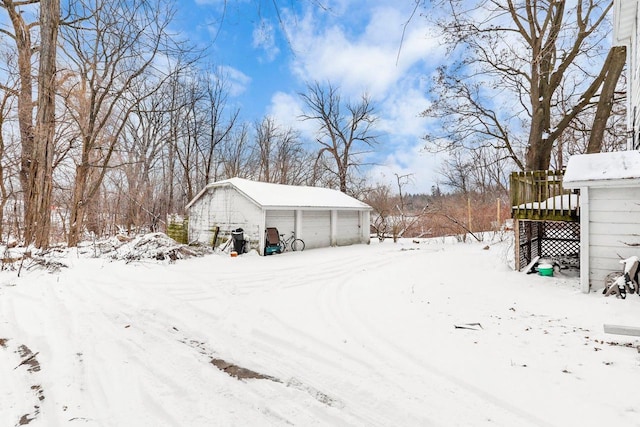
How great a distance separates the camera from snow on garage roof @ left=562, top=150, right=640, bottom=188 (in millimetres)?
4938

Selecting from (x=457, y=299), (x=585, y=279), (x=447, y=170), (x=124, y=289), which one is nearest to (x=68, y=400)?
(x=124, y=289)

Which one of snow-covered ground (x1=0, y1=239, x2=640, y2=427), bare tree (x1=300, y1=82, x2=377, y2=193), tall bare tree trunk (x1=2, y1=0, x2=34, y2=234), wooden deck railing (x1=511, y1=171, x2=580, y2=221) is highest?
bare tree (x1=300, y1=82, x2=377, y2=193)

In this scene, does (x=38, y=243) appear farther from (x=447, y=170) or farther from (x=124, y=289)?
(x=447, y=170)

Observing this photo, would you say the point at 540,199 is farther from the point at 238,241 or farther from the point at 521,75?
the point at 238,241

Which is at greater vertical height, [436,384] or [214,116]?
[214,116]

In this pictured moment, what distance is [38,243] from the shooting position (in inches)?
316

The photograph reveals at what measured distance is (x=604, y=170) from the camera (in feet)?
17.3

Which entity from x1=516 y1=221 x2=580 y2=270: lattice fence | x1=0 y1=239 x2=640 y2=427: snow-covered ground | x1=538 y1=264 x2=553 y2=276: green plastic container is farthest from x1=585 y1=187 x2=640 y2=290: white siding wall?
x1=516 y1=221 x2=580 y2=270: lattice fence

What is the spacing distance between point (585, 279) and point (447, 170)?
26402mm

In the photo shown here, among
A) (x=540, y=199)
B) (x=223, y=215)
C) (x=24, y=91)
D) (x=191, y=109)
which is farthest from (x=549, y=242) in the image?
(x=191, y=109)

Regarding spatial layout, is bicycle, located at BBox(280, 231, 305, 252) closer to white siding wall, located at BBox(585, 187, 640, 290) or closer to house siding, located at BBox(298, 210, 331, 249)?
house siding, located at BBox(298, 210, 331, 249)

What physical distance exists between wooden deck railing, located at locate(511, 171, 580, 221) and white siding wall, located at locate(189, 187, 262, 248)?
25.5ft

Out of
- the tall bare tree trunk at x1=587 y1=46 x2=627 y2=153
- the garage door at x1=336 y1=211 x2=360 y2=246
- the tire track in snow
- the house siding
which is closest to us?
the tire track in snow

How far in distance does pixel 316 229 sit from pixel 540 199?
854cm
